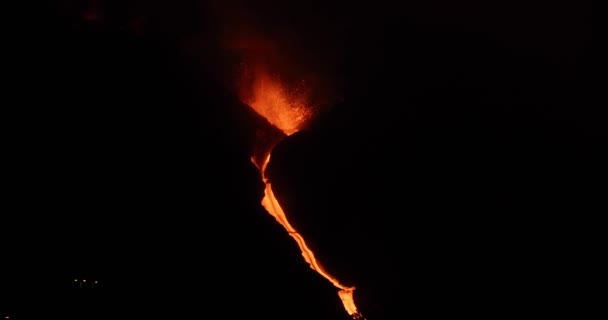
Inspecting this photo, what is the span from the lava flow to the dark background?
332mm

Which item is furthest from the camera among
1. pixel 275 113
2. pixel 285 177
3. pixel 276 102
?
pixel 276 102

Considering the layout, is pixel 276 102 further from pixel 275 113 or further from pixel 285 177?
pixel 285 177

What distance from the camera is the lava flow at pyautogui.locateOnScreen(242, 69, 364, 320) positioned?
1024 cm

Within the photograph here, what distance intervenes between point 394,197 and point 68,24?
856 cm

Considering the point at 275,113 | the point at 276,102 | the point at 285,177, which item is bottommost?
the point at 285,177

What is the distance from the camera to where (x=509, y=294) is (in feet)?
32.5

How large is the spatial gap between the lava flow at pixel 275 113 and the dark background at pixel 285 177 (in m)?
0.33

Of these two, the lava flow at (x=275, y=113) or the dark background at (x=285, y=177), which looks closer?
the dark background at (x=285, y=177)

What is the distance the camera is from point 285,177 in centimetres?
1045

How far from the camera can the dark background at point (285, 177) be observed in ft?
25.7

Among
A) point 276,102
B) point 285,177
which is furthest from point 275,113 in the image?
point 285,177

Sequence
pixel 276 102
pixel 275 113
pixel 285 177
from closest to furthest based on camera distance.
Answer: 1. pixel 285 177
2. pixel 275 113
3. pixel 276 102

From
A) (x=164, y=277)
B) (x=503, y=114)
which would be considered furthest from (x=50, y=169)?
(x=503, y=114)

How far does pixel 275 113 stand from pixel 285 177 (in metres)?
2.86
